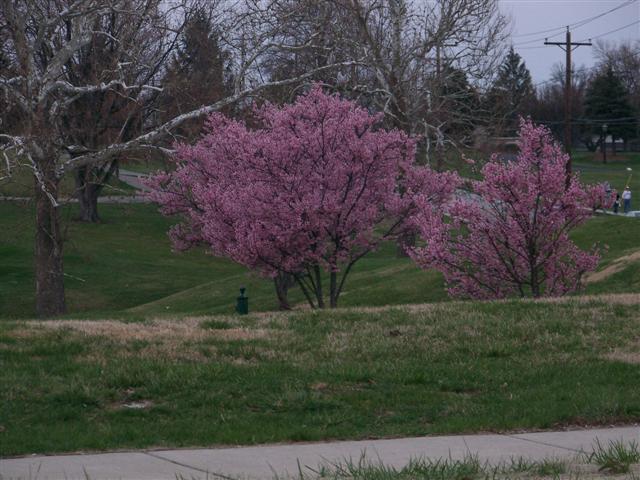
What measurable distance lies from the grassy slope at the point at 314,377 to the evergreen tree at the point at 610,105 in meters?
67.3

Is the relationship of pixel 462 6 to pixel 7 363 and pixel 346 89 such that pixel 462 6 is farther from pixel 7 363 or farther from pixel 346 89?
pixel 7 363

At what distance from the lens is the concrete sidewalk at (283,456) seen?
20.1ft

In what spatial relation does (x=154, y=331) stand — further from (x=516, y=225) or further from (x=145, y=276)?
(x=145, y=276)

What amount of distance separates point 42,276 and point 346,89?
1052cm

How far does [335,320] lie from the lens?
11344 millimetres

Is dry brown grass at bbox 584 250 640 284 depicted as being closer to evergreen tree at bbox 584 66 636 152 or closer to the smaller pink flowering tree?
the smaller pink flowering tree

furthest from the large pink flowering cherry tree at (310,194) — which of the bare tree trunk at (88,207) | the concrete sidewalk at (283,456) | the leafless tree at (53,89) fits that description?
the bare tree trunk at (88,207)

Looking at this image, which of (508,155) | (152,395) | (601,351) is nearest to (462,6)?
(601,351)

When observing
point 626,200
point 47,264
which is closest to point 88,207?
point 47,264

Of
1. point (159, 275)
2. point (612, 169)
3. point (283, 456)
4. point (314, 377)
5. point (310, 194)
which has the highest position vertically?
point (310, 194)

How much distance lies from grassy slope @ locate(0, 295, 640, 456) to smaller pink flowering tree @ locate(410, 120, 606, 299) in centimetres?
483

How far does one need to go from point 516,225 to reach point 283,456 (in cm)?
1029

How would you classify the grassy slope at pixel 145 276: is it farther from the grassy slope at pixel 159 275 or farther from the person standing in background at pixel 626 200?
the person standing in background at pixel 626 200

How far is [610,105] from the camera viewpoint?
75500 mm
